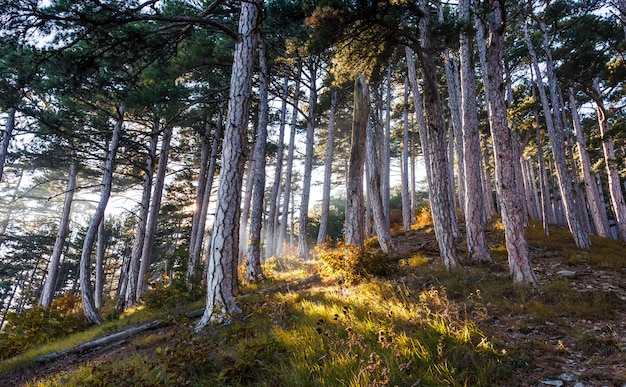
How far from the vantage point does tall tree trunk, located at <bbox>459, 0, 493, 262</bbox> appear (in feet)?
24.2

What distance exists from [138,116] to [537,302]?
14866 millimetres

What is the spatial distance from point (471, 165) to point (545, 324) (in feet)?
16.6

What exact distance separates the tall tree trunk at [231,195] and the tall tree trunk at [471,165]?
570 cm

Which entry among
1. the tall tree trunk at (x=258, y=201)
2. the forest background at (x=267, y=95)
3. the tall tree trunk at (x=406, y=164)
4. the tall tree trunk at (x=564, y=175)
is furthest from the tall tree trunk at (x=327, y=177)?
the tall tree trunk at (x=564, y=175)

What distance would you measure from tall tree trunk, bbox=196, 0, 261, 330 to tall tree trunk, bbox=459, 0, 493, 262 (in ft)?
18.7

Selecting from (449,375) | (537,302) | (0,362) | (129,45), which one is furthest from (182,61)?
(537,302)

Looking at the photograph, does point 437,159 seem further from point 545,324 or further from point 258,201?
point 258,201

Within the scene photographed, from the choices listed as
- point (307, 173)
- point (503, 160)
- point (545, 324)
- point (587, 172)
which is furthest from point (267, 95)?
point (587, 172)

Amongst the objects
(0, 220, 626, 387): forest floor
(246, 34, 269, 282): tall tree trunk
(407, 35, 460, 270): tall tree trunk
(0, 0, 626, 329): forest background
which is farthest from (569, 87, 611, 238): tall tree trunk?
(246, 34, 269, 282): tall tree trunk

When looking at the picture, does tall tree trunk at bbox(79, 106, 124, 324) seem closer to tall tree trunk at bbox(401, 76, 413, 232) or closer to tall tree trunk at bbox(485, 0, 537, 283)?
tall tree trunk at bbox(485, 0, 537, 283)

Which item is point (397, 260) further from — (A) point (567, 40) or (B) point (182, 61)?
(A) point (567, 40)

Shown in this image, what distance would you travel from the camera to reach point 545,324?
3.62m

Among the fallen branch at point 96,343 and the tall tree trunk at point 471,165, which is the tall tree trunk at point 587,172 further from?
the fallen branch at point 96,343

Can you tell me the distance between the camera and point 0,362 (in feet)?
20.3
